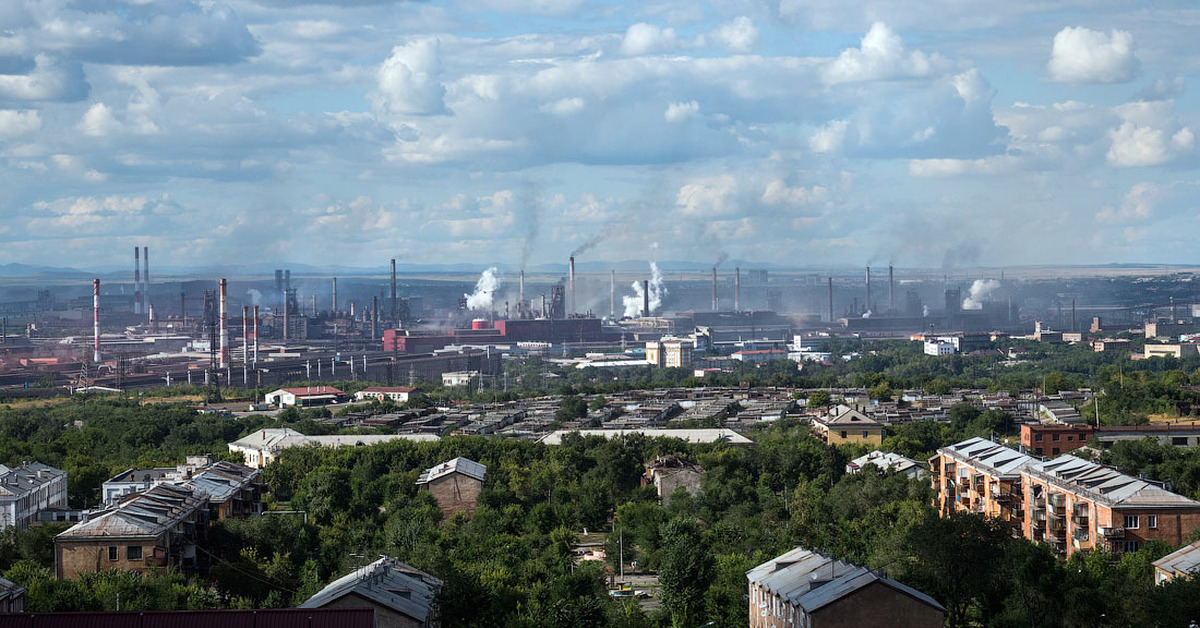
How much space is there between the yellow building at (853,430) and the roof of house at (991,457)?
945 centimetres

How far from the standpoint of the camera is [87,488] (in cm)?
3697

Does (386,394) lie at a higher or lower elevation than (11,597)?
lower

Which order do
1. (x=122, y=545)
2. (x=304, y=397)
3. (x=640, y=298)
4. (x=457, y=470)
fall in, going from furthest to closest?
(x=640, y=298), (x=304, y=397), (x=457, y=470), (x=122, y=545)

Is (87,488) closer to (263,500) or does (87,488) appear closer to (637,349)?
(263,500)

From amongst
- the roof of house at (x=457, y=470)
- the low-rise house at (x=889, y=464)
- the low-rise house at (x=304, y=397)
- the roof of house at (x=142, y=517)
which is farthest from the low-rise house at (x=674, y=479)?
the low-rise house at (x=304, y=397)

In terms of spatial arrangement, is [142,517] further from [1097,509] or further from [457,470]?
[1097,509]

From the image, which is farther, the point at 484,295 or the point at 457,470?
the point at 484,295

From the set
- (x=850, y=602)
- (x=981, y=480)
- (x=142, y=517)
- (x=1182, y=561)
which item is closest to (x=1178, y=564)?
(x=1182, y=561)

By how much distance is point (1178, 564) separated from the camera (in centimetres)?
2169

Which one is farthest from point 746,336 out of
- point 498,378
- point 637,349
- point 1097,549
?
point 1097,549

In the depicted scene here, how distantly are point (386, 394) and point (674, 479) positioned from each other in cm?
3437

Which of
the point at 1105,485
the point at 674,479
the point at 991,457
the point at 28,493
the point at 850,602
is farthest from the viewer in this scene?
the point at 674,479

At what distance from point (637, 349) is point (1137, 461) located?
88.7 metres

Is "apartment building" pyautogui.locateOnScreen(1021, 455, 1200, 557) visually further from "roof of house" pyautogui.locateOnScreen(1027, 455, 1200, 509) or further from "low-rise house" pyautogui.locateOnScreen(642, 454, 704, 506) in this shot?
"low-rise house" pyautogui.locateOnScreen(642, 454, 704, 506)
